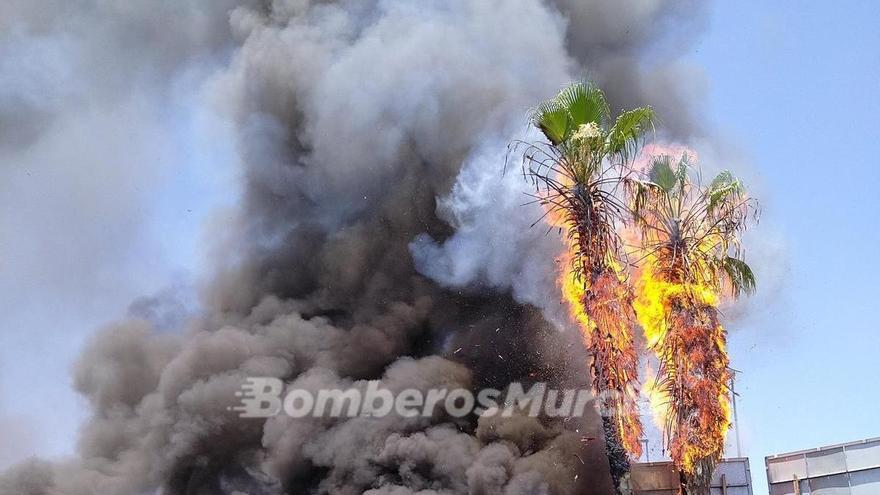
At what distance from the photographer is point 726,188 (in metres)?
20.5

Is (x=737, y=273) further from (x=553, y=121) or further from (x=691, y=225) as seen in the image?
(x=553, y=121)

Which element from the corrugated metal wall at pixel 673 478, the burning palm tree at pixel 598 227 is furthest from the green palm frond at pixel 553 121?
the corrugated metal wall at pixel 673 478

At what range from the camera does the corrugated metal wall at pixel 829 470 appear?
18891mm

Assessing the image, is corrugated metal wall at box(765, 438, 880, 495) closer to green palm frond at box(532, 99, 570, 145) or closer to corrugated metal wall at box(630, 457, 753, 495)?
corrugated metal wall at box(630, 457, 753, 495)

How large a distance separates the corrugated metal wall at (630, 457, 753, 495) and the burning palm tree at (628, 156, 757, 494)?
6.22ft

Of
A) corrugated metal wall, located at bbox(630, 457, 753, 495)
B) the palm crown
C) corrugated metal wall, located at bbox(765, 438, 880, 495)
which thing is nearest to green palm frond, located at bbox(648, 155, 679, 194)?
the palm crown

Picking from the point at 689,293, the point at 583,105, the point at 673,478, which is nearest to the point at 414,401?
the point at 673,478

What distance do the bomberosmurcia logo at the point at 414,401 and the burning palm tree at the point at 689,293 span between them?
895 cm

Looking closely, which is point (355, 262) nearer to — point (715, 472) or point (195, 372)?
point (195, 372)

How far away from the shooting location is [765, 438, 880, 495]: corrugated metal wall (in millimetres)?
18891

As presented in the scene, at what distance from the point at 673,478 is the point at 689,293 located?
4.51 metres

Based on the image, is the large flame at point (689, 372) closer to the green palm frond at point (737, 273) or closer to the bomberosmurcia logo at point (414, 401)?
the green palm frond at point (737, 273)

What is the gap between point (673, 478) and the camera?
21406 mm

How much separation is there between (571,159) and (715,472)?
7.82 metres
